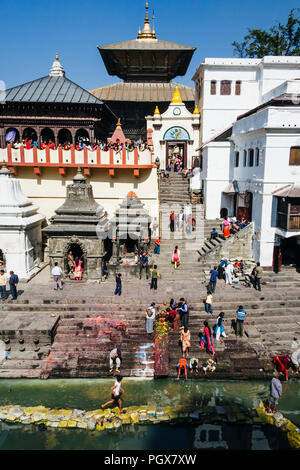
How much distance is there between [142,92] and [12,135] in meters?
13.0

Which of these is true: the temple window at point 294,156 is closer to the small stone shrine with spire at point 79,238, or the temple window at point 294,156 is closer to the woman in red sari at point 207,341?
the small stone shrine with spire at point 79,238

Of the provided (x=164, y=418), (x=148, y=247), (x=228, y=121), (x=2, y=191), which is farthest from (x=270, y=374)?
(x=228, y=121)

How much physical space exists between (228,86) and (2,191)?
18.3 metres

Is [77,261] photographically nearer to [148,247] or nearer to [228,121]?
[148,247]

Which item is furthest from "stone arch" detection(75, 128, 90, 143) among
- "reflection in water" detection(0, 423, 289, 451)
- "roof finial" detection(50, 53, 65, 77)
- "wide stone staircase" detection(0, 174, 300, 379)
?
"reflection in water" detection(0, 423, 289, 451)

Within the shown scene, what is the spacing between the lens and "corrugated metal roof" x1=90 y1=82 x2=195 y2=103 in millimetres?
29031

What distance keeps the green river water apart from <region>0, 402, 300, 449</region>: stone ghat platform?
0.14m

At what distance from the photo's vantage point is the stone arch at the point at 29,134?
21.9 m

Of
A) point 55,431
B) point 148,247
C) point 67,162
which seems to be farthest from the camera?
point 67,162

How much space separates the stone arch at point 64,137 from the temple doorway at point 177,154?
8.29 metres

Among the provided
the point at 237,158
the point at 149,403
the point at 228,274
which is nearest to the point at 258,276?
the point at 228,274

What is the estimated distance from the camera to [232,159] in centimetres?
2300

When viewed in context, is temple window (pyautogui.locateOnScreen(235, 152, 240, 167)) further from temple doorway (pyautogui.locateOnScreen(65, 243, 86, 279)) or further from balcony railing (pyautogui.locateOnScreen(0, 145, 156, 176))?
temple doorway (pyautogui.locateOnScreen(65, 243, 86, 279))
